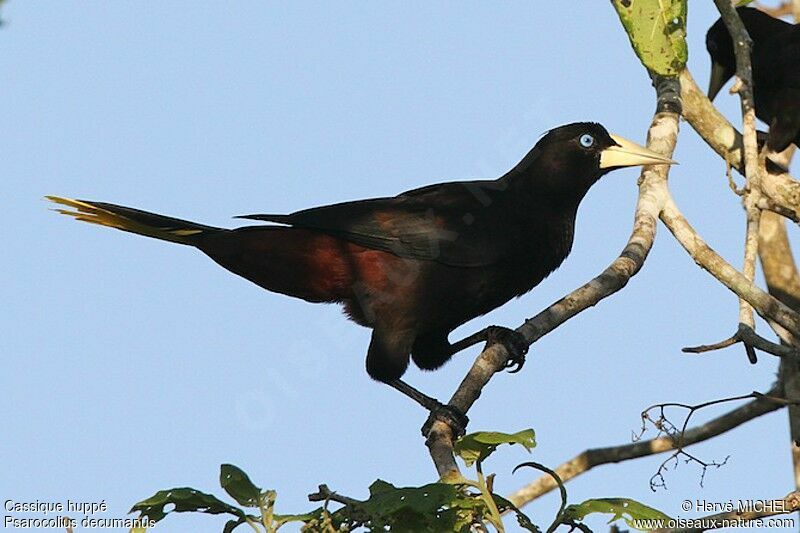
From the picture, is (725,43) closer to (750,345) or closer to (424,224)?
(424,224)

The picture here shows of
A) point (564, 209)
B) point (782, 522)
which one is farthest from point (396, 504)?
point (564, 209)

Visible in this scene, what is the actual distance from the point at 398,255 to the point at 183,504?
210 cm

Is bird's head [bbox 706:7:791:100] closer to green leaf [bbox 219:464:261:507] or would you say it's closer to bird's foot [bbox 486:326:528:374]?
bird's foot [bbox 486:326:528:374]

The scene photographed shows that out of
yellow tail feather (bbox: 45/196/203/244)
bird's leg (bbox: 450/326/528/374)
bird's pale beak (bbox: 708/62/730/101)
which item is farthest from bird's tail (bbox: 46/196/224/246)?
bird's pale beak (bbox: 708/62/730/101)

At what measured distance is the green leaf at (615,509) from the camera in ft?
7.98

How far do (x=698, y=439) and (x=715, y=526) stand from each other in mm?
2150

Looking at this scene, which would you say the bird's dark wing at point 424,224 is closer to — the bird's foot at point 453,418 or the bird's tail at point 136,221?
the bird's tail at point 136,221

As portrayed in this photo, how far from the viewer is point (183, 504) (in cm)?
236

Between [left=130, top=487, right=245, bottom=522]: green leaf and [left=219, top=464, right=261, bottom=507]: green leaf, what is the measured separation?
0.15 ft

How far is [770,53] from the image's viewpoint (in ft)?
20.9

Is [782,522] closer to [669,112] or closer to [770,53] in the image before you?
[669,112]

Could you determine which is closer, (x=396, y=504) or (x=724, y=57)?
(x=396, y=504)

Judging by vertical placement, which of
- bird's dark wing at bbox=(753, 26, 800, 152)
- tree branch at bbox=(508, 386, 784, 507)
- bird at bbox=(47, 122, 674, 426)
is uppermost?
bird's dark wing at bbox=(753, 26, 800, 152)

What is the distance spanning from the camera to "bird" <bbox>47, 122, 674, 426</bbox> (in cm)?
425
